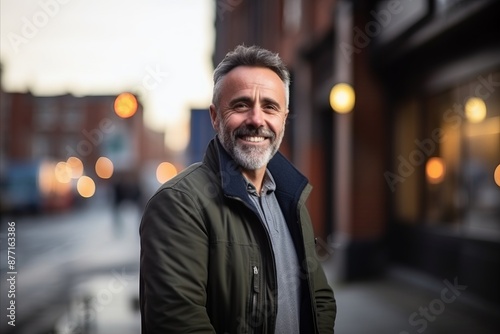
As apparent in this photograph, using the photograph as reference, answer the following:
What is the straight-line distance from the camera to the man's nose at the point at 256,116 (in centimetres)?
233

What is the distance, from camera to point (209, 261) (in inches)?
84.4

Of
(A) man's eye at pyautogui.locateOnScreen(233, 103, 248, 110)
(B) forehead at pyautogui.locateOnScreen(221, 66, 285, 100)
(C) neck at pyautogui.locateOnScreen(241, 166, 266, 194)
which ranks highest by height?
(B) forehead at pyautogui.locateOnScreen(221, 66, 285, 100)

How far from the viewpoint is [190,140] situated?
2231 centimetres

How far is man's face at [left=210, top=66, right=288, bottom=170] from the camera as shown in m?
Answer: 2.30

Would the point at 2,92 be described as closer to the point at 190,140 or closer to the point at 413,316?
the point at 190,140

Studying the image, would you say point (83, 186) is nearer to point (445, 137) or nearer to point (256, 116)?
point (445, 137)

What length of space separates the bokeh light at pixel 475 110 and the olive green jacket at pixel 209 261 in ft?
22.2

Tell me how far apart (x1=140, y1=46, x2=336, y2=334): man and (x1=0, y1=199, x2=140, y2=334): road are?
3.83 metres

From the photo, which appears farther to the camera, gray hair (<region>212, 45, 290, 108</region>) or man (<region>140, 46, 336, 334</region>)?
gray hair (<region>212, 45, 290, 108</region>)

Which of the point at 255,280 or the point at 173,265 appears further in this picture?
the point at 255,280

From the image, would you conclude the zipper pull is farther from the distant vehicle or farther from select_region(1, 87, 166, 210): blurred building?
the distant vehicle

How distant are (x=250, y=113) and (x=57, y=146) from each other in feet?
231

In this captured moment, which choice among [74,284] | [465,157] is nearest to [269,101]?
[465,157]

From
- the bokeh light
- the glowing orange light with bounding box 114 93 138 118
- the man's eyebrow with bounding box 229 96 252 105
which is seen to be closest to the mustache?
the man's eyebrow with bounding box 229 96 252 105
